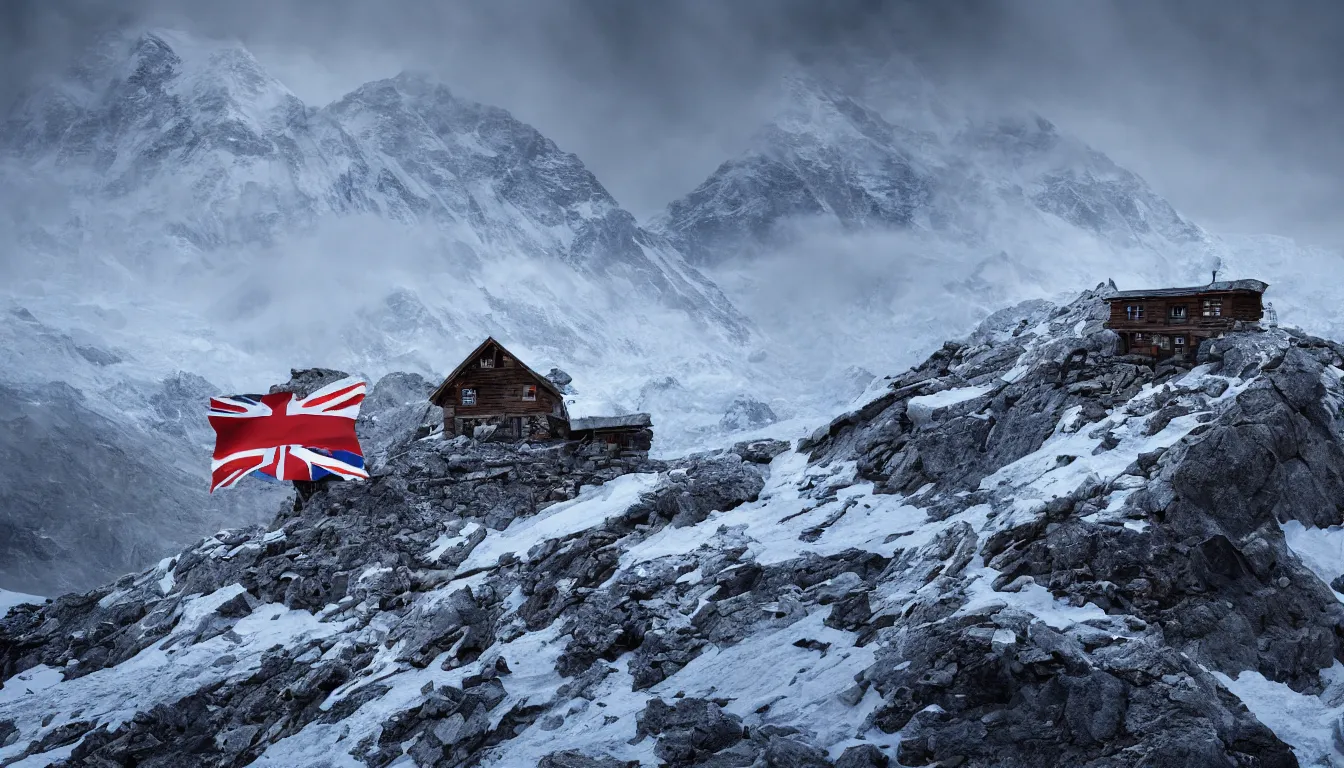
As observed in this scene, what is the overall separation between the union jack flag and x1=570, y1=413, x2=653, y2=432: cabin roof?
13.7 m

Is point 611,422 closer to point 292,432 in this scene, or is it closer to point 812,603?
point 292,432

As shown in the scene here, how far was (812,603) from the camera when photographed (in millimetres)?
36156

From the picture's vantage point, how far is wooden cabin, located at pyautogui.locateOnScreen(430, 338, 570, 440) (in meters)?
61.2

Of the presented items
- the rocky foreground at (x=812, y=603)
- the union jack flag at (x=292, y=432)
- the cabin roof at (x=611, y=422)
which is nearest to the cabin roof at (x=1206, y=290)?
the rocky foreground at (x=812, y=603)

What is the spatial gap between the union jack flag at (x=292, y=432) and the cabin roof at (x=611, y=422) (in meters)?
13.7

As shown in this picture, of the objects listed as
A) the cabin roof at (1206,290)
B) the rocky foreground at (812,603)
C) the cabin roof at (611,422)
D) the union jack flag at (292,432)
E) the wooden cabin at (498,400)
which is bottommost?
the rocky foreground at (812,603)

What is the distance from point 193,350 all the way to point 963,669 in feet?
633

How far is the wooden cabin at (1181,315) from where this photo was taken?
4994cm

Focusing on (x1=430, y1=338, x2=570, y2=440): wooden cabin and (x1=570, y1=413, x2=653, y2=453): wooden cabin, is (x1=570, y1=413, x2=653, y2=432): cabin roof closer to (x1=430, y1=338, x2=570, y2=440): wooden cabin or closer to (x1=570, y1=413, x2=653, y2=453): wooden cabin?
(x1=570, y1=413, x2=653, y2=453): wooden cabin

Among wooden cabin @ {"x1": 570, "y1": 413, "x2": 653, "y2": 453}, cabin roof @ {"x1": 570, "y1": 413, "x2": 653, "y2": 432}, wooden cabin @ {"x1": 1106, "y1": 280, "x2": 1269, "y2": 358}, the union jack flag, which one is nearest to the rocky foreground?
wooden cabin @ {"x1": 570, "y1": 413, "x2": 653, "y2": 453}

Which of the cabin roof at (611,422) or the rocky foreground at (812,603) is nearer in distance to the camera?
the rocky foreground at (812,603)

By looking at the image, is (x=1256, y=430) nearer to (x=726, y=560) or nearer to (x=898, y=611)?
(x=898, y=611)

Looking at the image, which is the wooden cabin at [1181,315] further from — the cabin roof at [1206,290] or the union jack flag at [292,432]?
the union jack flag at [292,432]

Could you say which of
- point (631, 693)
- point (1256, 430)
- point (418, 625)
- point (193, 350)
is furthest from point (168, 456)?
point (1256, 430)
